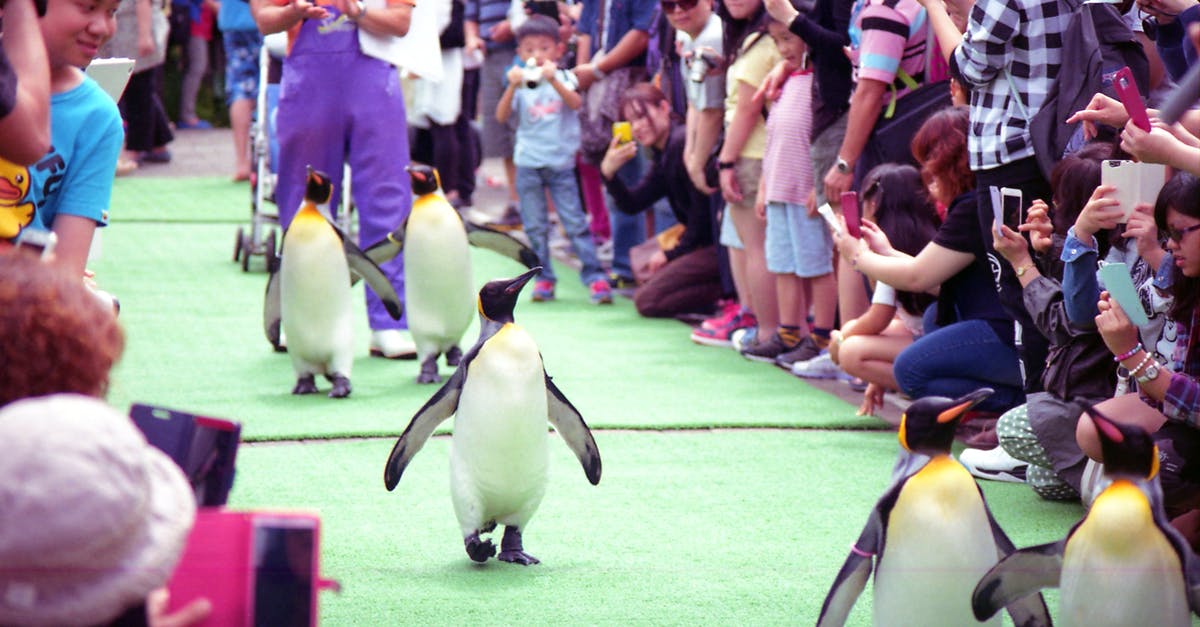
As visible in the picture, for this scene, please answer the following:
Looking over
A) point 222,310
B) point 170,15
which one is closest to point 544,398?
point 222,310

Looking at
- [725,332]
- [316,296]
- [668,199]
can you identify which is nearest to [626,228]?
[668,199]

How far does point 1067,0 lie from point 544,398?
1843mm

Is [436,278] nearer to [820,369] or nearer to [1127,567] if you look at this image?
[820,369]

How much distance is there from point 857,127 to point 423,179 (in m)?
1.51

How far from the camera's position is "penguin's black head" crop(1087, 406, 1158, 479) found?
224cm

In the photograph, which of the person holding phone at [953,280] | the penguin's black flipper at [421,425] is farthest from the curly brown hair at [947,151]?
the penguin's black flipper at [421,425]

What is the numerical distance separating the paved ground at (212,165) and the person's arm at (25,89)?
6842 millimetres

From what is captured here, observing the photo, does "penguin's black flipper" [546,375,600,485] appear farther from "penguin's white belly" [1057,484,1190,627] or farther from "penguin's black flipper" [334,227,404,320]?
"penguin's black flipper" [334,227,404,320]

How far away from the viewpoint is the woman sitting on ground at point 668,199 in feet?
23.4

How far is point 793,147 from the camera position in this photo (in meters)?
5.84

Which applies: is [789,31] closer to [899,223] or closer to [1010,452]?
[899,223]

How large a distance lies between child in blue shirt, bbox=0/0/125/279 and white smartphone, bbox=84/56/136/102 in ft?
1.48

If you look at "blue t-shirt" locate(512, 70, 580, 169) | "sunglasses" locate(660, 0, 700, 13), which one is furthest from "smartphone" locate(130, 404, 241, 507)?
"blue t-shirt" locate(512, 70, 580, 169)

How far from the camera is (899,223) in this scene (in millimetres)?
4988
